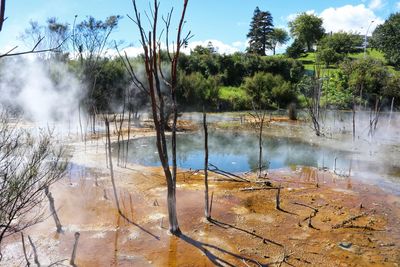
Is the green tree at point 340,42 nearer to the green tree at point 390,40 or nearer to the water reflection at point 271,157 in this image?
the green tree at point 390,40

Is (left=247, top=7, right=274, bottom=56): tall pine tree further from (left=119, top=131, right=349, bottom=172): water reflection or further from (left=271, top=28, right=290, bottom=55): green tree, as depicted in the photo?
(left=119, top=131, right=349, bottom=172): water reflection

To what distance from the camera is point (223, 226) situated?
27.6 ft

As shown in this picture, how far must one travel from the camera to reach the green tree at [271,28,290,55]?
6191cm

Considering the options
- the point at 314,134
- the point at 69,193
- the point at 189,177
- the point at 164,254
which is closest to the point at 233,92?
the point at 314,134

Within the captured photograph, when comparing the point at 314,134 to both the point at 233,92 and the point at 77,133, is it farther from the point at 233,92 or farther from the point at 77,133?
the point at 233,92

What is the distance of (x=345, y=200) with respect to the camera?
10.4 meters

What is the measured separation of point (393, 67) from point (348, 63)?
8.07 m

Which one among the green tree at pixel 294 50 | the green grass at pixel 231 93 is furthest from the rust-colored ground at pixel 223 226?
the green tree at pixel 294 50

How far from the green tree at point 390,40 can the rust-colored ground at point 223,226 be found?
36073mm

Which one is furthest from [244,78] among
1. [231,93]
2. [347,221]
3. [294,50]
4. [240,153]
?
[347,221]

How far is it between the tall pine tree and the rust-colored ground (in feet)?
159

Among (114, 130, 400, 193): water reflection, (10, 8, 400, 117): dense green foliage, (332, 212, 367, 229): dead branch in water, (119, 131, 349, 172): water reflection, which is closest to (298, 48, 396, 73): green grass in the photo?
(10, 8, 400, 117): dense green foliage

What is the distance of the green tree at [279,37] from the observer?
61906mm

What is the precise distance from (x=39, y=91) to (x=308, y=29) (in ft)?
137
